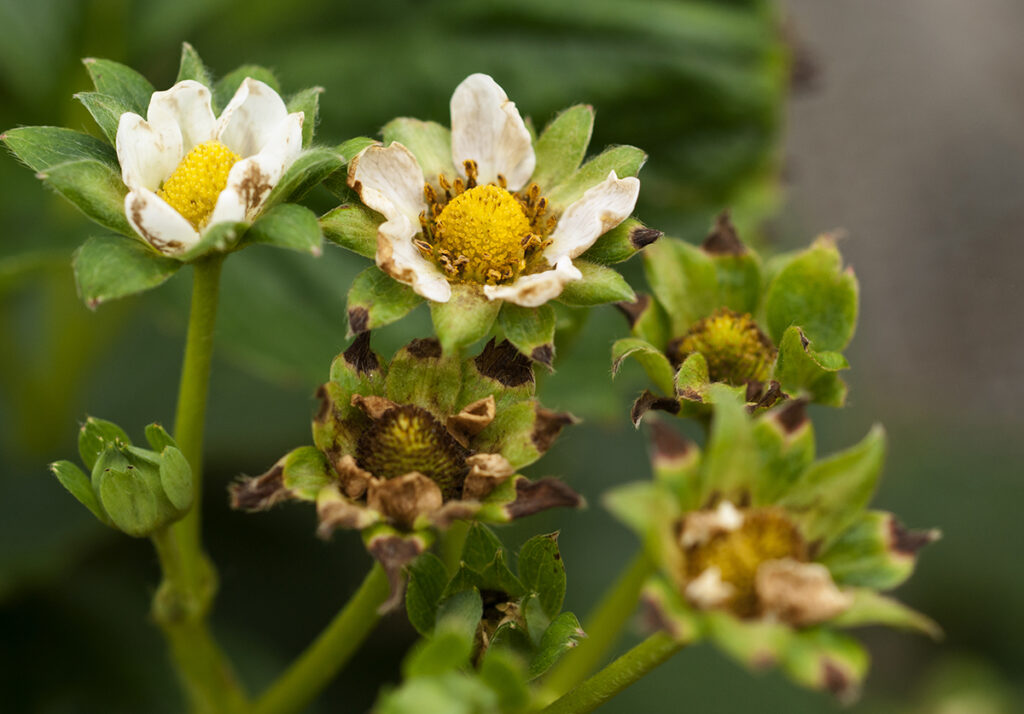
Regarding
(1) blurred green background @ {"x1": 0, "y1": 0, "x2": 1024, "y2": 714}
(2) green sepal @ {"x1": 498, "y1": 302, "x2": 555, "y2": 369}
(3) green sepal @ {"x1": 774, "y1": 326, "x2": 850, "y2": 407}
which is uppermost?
(2) green sepal @ {"x1": 498, "y1": 302, "x2": 555, "y2": 369}

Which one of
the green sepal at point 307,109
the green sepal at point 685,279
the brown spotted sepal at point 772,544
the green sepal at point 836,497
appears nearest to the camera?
the brown spotted sepal at point 772,544

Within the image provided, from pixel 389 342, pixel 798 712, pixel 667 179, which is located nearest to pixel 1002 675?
pixel 798 712

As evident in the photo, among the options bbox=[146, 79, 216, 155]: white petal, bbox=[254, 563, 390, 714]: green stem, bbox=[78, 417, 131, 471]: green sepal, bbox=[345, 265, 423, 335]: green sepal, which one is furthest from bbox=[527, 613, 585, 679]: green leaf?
bbox=[146, 79, 216, 155]: white petal

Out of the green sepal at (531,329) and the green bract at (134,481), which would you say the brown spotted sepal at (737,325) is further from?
the green bract at (134,481)

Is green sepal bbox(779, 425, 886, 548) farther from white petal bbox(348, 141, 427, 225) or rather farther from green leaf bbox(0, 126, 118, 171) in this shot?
green leaf bbox(0, 126, 118, 171)

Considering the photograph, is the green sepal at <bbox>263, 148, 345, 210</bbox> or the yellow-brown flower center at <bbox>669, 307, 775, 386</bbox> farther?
the yellow-brown flower center at <bbox>669, 307, 775, 386</bbox>

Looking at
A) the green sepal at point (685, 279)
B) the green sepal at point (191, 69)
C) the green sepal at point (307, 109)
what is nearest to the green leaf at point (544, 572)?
the green sepal at point (685, 279)
